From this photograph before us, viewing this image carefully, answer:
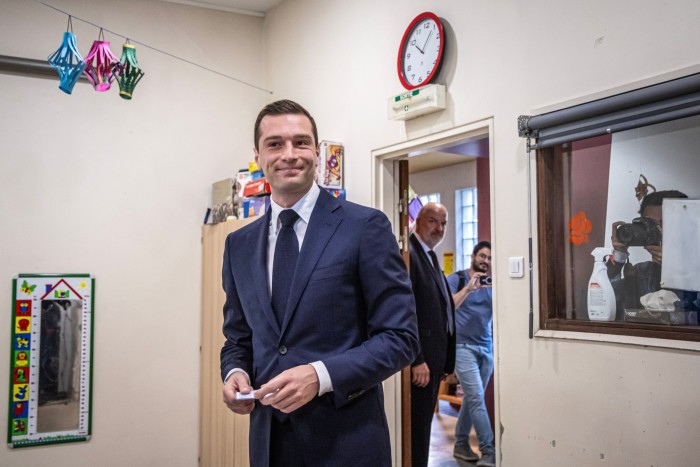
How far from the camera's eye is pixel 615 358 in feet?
6.82

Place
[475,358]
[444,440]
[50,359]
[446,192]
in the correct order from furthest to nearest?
[446,192] < [444,440] < [475,358] < [50,359]

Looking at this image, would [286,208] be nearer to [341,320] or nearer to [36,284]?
[341,320]

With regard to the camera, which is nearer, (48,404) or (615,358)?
(615,358)

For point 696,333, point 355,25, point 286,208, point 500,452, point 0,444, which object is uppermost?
point 355,25

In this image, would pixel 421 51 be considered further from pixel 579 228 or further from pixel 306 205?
pixel 306 205

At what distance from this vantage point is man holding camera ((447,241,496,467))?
4.27 meters

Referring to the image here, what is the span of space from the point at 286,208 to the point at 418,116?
1624mm

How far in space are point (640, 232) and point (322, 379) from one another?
1362mm

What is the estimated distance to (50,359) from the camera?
364cm

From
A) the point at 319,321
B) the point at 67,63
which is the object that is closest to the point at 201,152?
the point at 67,63

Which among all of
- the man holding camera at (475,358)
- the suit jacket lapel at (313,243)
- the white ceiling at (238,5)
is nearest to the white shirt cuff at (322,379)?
the suit jacket lapel at (313,243)

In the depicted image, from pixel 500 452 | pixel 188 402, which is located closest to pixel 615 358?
pixel 500 452

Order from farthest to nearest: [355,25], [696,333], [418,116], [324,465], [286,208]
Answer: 1. [355,25]
2. [418,116]
3. [696,333]
4. [286,208]
5. [324,465]

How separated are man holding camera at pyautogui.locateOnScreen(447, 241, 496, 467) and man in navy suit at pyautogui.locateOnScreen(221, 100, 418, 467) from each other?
2897mm
